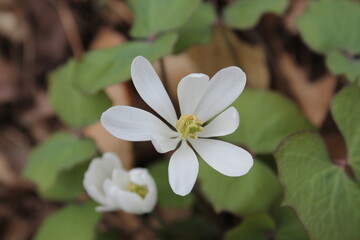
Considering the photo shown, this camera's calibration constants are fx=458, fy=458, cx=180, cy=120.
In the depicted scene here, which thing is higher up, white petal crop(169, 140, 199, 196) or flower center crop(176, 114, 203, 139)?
flower center crop(176, 114, 203, 139)

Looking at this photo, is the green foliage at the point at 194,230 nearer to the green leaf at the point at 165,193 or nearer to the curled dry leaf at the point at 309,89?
the green leaf at the point at 165,193

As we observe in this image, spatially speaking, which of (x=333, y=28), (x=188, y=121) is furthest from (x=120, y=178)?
(x=333, y=28)

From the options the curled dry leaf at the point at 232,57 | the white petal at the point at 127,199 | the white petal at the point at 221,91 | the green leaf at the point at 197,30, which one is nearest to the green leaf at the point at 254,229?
the white petal at the point at 127,199

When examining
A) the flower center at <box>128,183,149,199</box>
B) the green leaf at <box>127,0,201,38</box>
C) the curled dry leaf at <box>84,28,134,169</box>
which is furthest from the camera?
the curled dry leaf at <box>84,28,134,169</box>

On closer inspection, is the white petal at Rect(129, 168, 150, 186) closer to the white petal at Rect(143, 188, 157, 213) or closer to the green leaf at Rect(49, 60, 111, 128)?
the white petal at Rect(143, 188, 157, 213)

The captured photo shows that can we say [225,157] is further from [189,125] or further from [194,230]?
[194,230]

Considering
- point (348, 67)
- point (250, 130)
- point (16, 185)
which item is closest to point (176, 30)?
point (250, 130)

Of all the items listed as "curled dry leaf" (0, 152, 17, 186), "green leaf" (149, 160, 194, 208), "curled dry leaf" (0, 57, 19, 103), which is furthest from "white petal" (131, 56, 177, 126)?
"curled dry leaf" (0, 57, 19, 103)
